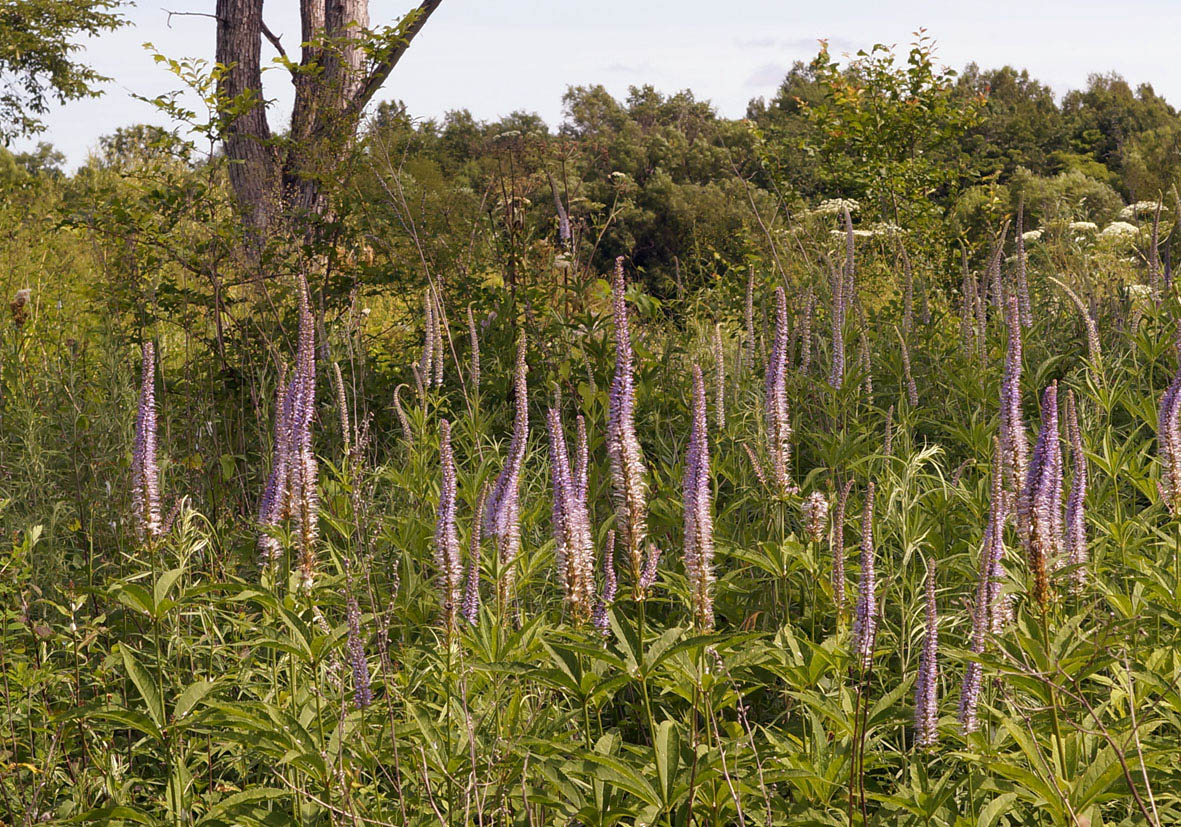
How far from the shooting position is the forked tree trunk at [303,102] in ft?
24.7

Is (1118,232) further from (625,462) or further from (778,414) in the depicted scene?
(625,462)

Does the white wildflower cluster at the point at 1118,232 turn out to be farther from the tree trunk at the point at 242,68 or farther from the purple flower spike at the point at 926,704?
the purple flower spike at the point at 926,704

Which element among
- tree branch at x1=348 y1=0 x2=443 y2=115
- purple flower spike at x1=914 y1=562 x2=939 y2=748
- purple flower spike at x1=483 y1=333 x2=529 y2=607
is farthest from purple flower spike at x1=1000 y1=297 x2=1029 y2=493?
tree branch at x1=348 y1=0 x2=443 y2=115

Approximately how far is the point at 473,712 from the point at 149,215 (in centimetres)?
533

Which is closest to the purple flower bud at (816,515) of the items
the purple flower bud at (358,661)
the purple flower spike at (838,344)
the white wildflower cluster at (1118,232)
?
the purple flower bud at (358,661)

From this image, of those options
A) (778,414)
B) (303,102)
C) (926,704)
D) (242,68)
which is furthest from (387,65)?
(926,704)

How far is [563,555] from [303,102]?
6.94m

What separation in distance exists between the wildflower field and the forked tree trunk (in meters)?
0.34

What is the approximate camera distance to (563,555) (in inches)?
93.1

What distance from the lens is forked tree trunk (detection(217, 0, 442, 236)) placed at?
753cm

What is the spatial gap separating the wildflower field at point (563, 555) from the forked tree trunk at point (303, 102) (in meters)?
0.34

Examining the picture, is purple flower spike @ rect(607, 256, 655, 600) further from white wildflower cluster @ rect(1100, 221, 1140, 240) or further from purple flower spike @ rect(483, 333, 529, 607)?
white wildflower cluster @ rect(1100, 221, 1140, 240)

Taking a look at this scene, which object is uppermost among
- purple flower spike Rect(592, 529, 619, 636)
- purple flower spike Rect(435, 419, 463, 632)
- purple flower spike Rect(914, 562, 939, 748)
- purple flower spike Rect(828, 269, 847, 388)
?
purple flower spike Rect(828, 269, 847, 388)

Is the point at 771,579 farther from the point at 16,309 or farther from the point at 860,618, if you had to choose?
the point at 16,309
